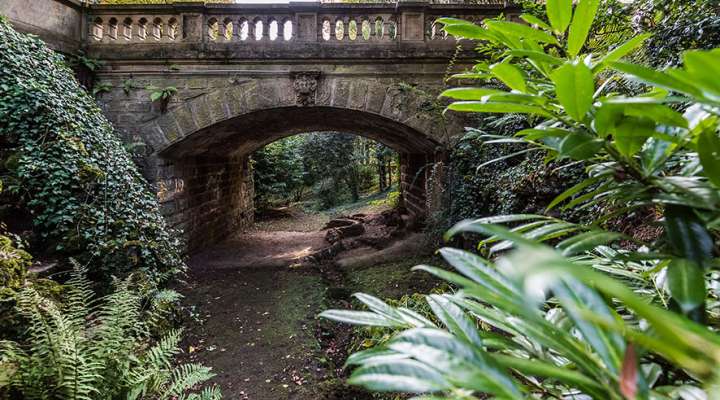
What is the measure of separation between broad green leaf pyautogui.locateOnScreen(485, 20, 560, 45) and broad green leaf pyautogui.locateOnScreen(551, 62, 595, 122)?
0.66 ft

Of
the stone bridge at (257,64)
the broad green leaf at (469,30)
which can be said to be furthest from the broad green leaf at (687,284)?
the stone bridge at (257,64)

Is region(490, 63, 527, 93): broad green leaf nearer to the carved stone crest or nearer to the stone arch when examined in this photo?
the stone arch

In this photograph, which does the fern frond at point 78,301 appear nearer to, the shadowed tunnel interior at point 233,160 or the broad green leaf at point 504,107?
the broad green leaf at point 504,107

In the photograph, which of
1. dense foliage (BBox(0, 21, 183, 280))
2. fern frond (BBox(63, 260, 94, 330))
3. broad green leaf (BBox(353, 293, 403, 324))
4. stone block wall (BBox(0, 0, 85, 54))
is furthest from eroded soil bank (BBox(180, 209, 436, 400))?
stone block wall (BBox(0, 0, 85, 54))

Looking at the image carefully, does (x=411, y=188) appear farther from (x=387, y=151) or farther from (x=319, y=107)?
(x=387, y=151)

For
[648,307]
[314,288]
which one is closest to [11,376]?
[648,307]

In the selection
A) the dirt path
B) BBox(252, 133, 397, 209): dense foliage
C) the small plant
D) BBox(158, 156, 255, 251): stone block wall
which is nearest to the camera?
the dirt path

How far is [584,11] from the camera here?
0.60m

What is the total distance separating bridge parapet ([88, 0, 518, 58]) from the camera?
15.9 feet

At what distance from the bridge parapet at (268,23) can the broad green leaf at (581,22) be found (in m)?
4.58

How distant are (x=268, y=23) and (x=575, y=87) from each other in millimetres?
5241

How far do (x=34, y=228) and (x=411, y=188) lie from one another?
5940 mm

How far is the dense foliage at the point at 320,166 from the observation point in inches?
486

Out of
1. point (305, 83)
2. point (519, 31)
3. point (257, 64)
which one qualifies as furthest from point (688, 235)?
point (257, 64)
